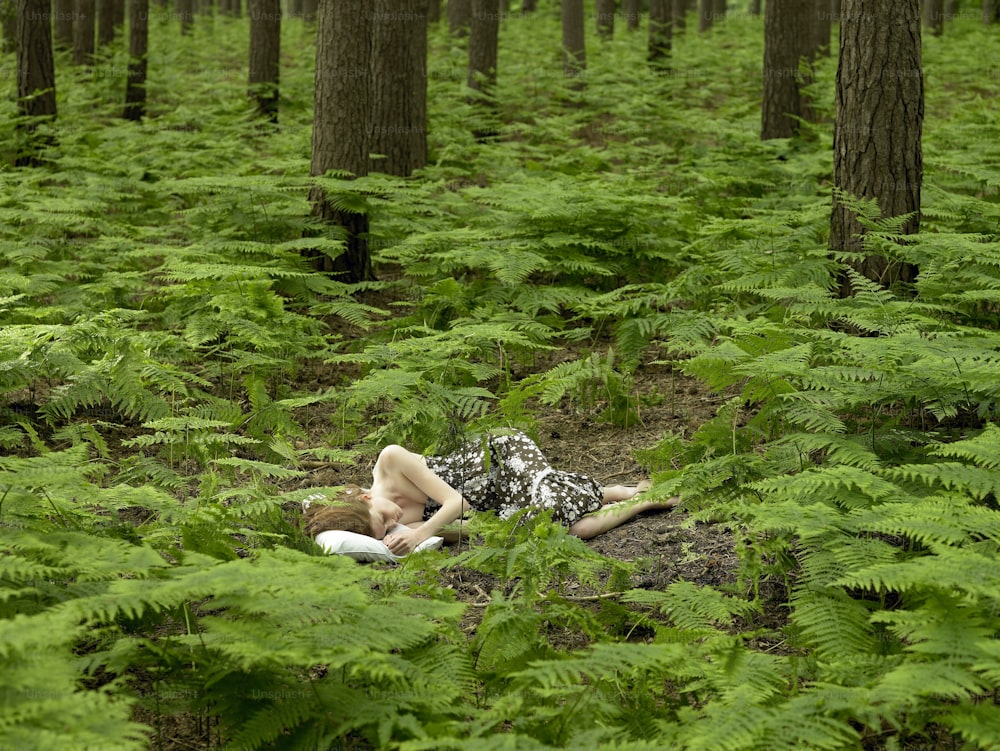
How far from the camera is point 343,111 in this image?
896 centimetres

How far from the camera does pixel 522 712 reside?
10.1 feet

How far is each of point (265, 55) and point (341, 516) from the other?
12.4m

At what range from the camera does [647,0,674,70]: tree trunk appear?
1905cm

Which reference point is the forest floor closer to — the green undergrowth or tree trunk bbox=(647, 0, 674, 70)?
the green undergrowth

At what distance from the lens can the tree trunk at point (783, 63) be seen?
471 inches

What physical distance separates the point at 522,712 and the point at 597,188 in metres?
6.43

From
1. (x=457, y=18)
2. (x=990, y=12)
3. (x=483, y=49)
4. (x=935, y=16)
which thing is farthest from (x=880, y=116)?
(x=990, y=12)

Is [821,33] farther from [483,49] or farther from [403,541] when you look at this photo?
[403,541]

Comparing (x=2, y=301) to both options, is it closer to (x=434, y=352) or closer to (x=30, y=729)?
(x=434, y=352)

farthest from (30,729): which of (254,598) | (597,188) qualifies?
(597,188)

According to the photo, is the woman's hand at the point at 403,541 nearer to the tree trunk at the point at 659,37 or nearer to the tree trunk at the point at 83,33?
the tree trunk at the point at 659,37

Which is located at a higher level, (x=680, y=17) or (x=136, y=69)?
(x=680, y=17)

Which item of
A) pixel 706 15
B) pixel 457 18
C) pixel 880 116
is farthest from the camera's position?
pixel 706 15

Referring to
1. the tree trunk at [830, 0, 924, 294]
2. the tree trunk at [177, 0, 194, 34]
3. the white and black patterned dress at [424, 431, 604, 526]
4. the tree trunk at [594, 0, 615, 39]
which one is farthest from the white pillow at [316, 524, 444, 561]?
the tree trunk at [177, 0, 194, 34]
